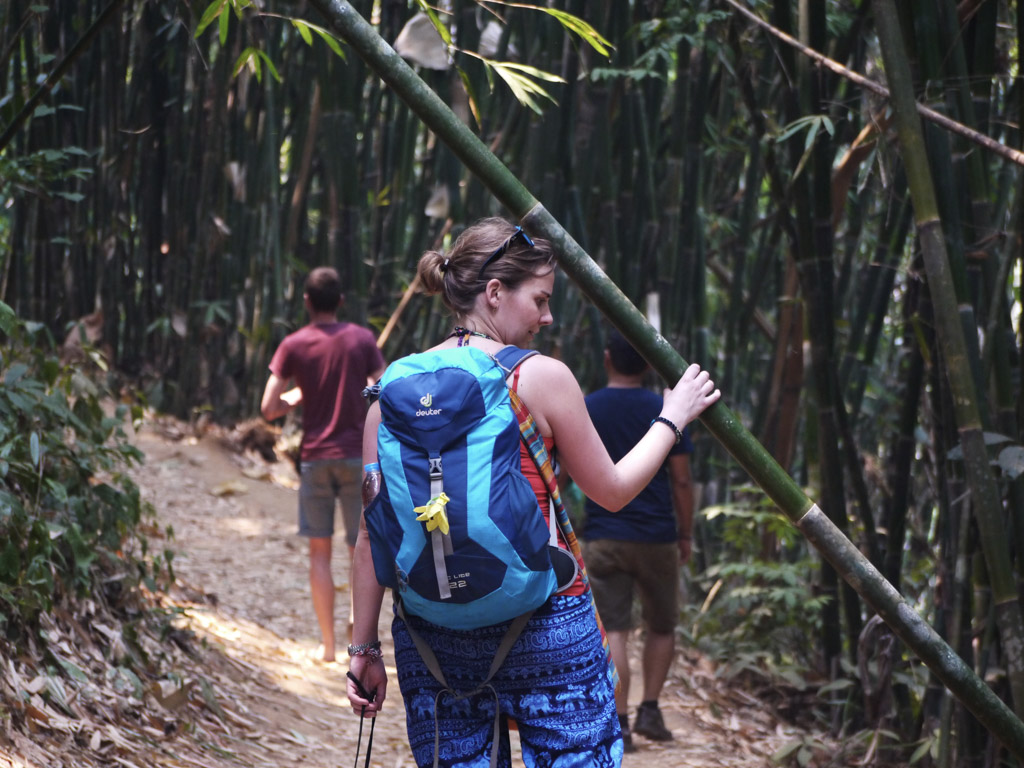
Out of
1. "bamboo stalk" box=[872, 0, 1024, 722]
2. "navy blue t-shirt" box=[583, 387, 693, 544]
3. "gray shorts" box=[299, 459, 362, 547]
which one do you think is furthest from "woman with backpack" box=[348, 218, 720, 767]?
"gray shorts" box=[299, 459, 362, 547]

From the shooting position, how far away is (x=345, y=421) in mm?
3717

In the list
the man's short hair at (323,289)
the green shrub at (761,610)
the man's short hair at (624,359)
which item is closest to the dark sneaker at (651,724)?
the green shrub at (761,610)

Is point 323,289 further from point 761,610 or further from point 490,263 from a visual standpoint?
point 490,263

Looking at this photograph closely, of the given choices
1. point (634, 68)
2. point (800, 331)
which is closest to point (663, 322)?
point (800, 331)

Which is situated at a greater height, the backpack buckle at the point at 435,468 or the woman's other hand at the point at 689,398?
the woman's other hand at the point at 689,398

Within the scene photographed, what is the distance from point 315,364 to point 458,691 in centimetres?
240

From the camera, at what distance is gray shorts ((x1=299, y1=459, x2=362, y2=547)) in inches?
145

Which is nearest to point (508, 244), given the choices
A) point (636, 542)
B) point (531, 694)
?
point (531, 694)

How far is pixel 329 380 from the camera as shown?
12.2 feet

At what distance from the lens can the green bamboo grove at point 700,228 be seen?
6.23 ft

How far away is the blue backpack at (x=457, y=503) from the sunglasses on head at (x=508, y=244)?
0.14 metres

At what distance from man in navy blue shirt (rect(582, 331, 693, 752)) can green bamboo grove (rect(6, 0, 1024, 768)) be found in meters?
0.43

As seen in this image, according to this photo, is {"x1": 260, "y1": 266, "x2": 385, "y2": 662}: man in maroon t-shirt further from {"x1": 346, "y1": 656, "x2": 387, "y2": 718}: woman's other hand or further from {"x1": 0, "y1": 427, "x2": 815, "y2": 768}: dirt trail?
{"x1": 346, "y1": 656, "x2": 387, "y2": 718}: woman's other hand

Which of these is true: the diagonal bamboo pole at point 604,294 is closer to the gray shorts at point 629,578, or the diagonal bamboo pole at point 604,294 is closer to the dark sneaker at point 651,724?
the gray shorts at point 629,578
